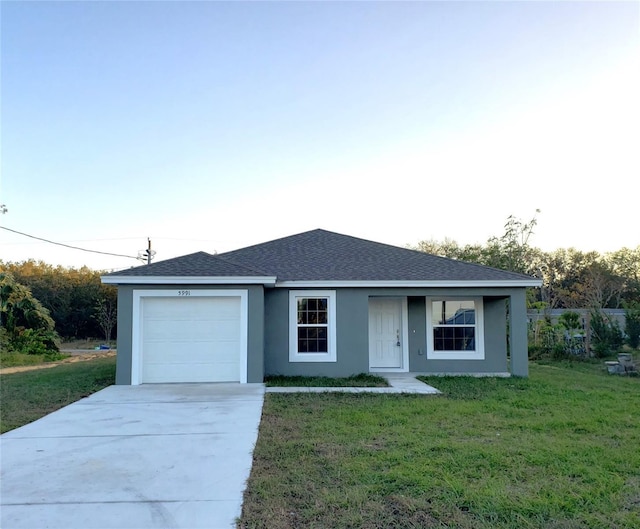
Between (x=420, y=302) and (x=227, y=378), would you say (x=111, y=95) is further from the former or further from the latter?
(x=420, y=302)

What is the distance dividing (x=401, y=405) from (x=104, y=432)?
4.63 m

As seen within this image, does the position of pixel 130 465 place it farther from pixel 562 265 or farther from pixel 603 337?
pixel 562 265

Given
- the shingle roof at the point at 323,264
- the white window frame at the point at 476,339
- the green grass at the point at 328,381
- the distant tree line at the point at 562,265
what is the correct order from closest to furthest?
the green grass at the point at 328,381 → the shingle roof at the point at 323,264 → the white window frame at the point at 476,339 → the distant tree line at the point at 562,265

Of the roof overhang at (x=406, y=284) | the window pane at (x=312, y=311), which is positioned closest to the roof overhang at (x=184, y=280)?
the roof overhang at (x=406, y=284)

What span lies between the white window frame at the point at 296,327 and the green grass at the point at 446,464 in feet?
10.2

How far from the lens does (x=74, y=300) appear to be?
3061cm

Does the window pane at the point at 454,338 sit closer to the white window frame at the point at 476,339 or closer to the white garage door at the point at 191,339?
the white window frame at the point at 476,339

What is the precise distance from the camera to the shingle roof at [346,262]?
12.2m

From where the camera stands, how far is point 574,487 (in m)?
4.36

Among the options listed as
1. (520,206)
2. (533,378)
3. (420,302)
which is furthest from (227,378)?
(520,206)

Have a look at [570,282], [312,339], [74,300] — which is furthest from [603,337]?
[74,300]

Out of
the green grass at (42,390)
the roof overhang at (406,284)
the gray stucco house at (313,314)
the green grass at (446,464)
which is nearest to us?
the green grass at (446,464)

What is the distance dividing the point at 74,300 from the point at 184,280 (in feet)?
78.0

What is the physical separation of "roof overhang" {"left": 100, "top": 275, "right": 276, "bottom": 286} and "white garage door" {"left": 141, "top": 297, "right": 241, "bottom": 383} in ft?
1.47
